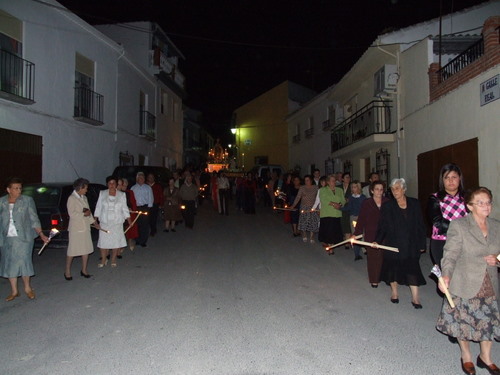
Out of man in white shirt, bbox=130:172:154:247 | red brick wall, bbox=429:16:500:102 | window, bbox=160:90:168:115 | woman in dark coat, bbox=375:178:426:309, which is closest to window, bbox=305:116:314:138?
window, bbox=160:90:168:115

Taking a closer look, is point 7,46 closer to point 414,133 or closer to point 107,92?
point 107,92

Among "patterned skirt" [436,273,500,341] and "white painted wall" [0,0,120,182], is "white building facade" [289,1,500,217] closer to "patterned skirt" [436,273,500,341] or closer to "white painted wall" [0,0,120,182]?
"patterned skirt" [436,273,500,341]

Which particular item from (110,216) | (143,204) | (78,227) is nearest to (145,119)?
(143,204)

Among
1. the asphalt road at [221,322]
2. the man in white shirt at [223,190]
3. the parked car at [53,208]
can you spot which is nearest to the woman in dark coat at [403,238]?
the asphalt road at [221,322]

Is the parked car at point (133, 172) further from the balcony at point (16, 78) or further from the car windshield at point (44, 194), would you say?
the car windshield at point (44, 194)

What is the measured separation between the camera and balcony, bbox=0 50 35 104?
12.5m

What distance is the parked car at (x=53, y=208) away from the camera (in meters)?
8.93

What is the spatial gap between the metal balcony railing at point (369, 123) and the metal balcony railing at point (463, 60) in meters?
4.88

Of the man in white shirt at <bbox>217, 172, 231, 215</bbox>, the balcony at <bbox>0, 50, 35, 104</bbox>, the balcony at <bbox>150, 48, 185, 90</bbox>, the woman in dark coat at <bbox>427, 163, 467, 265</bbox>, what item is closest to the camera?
the woman in dark coat at <bbox>427, 163, 467, 265</bbox>

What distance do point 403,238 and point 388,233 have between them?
0.22m

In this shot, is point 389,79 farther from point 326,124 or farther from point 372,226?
point 326,124

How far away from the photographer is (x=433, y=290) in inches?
275

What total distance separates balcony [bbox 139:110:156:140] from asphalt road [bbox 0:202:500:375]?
1552 centimetres

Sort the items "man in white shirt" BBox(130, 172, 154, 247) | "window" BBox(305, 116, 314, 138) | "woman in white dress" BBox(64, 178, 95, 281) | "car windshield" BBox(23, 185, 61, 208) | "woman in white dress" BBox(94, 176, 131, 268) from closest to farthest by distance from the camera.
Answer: "woman in white dress" BBox(64, 178, 95, 281) < "woman in white dress" BBox(94, 176, 131, 268) < "car windshield" BBox(23, 185, 61, 208) < "man in white shirt" BBox(130, 172, 154, 247) < "window" BBox(305, 116, 314, 138)
